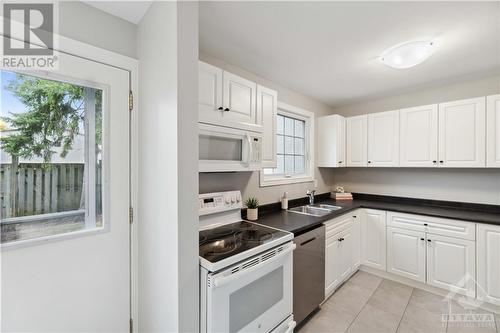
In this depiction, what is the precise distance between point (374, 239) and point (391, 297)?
2.16ft

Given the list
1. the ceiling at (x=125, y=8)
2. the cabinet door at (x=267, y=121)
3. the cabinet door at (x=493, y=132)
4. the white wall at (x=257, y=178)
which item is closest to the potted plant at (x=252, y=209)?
the white wall at (x=257, y=178)

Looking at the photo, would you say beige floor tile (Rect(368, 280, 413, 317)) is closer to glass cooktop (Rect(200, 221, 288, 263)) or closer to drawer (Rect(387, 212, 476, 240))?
drawer (Rect(387, 212, 476, 240))

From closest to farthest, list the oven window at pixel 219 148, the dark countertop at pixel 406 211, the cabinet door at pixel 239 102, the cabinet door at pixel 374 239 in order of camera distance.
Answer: the oven window at pixel 219 148
the cabinet door at pixel 239 102
the dark countertop at pixel 406 211
the cabinet door at pixel 374 239

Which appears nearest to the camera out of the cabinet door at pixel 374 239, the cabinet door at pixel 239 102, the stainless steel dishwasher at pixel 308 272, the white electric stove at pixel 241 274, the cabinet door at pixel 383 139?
the white electric stove at pixel 241 274

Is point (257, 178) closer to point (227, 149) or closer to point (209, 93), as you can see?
point (227, 149)

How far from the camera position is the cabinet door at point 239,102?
1.70 meters

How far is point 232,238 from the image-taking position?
1603 mm

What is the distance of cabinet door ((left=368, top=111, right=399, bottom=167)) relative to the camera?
9.61 feet

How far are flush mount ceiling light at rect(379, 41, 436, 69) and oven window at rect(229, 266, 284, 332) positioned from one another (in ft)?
6.44

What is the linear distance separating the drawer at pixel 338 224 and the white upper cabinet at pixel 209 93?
153cm

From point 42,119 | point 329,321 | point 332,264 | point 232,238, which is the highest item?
point 42,119

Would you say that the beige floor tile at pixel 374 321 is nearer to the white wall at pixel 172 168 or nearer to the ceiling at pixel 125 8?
the white wall at pixel 172 168

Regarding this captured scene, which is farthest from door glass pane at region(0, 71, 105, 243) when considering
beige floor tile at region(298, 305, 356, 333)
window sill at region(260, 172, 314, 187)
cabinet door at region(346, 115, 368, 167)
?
cabinet door at region(346, 115, 368, 167)

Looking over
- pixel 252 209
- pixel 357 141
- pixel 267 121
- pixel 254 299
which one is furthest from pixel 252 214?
pixel 357 141
